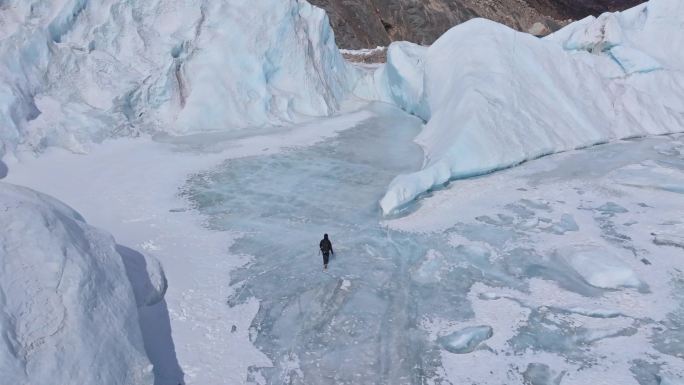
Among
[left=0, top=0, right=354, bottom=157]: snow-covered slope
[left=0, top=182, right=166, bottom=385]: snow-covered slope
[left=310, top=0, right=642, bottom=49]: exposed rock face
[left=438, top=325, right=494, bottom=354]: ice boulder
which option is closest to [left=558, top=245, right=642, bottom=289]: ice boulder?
[left=438, top=325, right=494, bottom=354]: ice boulder

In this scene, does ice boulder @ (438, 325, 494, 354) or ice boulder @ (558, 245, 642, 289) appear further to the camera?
ice boulder @ (558, 245, 642, 289)

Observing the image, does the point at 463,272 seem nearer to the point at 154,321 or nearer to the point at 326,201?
the point at 326,201

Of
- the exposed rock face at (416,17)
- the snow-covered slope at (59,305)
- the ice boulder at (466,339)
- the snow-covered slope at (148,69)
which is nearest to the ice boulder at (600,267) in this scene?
the ice boulder at (466,339)

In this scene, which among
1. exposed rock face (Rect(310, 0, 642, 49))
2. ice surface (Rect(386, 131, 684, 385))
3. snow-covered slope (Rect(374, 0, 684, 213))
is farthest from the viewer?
exposed rock face (Rect(310, 0, 642, 49))

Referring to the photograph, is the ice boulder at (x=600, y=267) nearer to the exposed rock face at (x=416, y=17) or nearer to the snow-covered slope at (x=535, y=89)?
the snow-covered slope at (x=535, y=89)

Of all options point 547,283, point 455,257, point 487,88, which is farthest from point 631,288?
point 487,88

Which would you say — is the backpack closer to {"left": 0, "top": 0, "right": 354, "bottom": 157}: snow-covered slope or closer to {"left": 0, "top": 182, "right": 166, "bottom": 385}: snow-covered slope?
{"left": 0, "top": 182, "right": 166, "bottom": 385}: snow-covered slope

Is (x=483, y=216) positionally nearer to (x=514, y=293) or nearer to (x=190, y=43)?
(x=514, y=293)

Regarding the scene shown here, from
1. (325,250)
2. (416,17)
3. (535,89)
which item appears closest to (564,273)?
(325,250)
